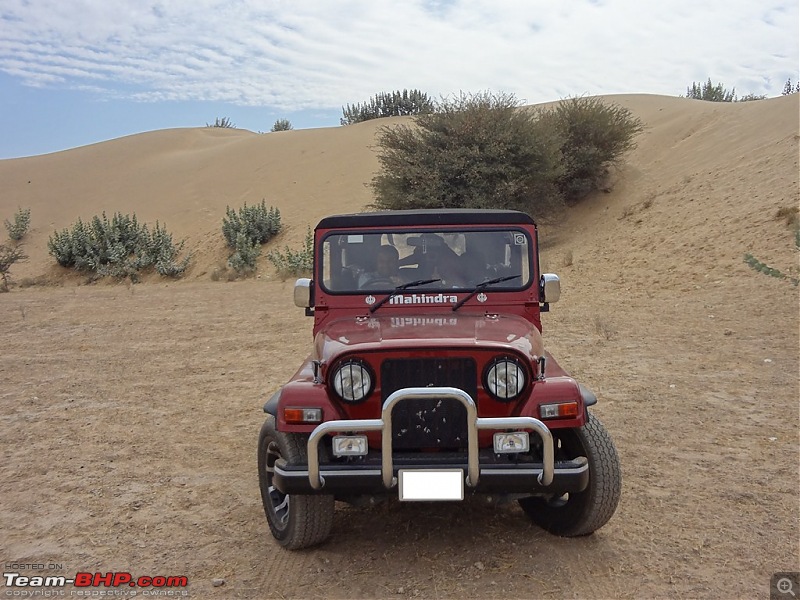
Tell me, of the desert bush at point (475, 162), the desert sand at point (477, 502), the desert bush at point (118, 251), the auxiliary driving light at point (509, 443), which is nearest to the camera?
the auxiliary driving light at point (509, 443)

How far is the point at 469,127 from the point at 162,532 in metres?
16.2

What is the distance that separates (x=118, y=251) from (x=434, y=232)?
68.0 feet

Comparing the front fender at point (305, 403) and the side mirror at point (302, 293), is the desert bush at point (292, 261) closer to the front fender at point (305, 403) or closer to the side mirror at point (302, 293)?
the side mirror at point (302, 293)

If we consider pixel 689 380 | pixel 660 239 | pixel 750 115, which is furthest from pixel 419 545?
pixel 750 115

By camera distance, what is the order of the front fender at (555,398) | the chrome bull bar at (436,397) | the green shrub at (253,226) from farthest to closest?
the green shrub at (253,226) → the front fender at (555,398) → the chrome bull bar at (436,397)

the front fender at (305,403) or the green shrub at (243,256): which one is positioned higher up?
the green shrub at (243,256)

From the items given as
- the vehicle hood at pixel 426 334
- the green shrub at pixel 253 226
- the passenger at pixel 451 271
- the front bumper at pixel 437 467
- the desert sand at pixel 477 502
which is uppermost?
the green shrub at pixel 253 226

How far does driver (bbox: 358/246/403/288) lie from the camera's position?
15.3 feet

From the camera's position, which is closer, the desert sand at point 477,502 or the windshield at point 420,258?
the desert sand at point 477,502

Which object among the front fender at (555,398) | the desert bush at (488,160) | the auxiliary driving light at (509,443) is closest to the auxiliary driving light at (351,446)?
the auxiliary driving light at (509,443)

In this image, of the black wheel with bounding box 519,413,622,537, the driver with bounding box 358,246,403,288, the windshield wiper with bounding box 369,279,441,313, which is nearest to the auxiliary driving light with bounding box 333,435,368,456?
the black wheel with bounding box 519,413,622,537

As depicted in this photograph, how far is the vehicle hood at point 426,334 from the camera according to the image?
141 inches

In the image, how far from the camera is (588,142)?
21.2 meters

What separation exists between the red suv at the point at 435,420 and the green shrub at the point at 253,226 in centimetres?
2017
